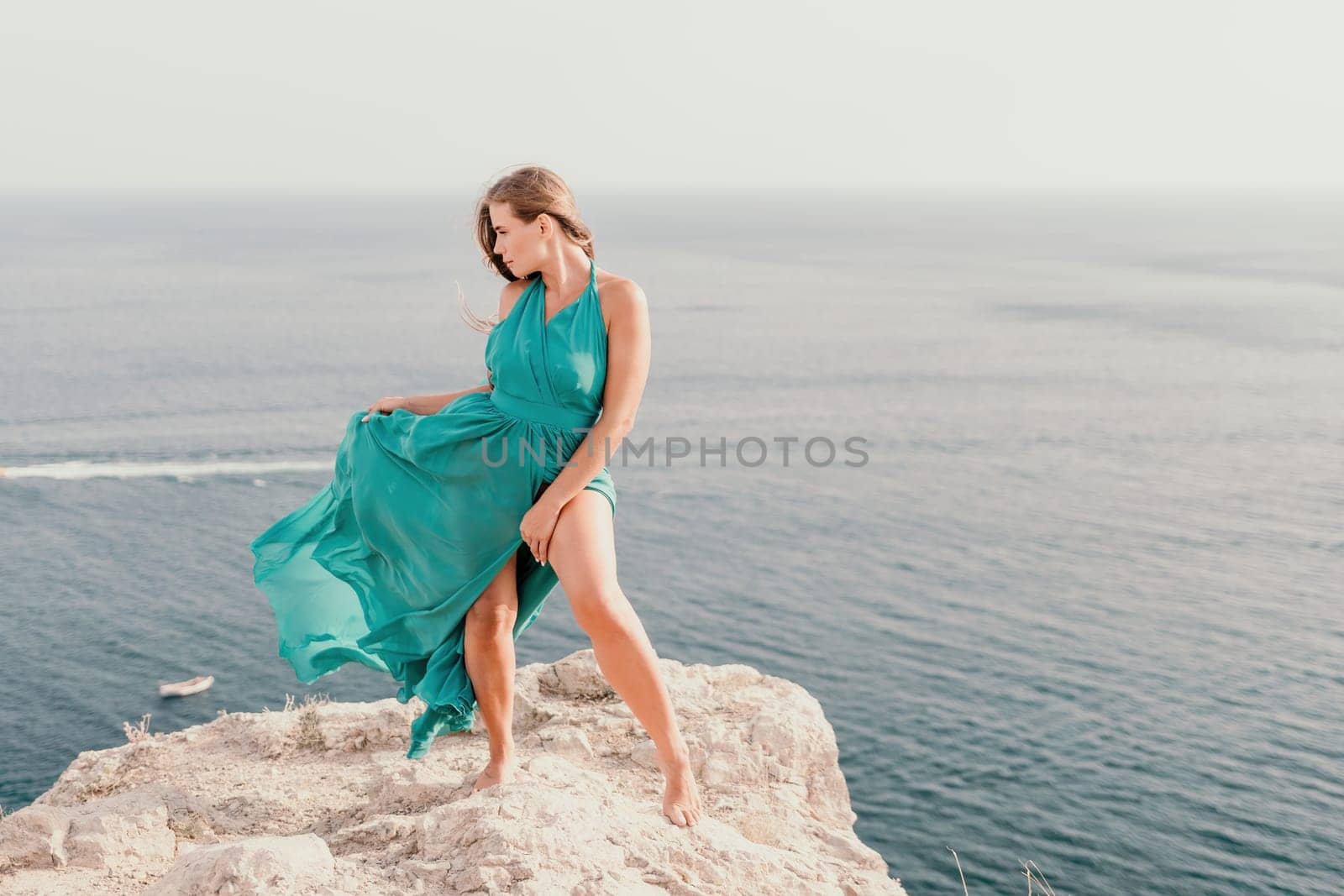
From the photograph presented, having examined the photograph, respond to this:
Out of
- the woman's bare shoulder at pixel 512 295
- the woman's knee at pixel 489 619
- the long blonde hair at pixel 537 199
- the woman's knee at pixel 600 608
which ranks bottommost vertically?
the woman's knee at pixel 489 619

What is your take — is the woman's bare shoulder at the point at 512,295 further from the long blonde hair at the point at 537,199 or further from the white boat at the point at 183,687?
the white boat at the point at 183,687

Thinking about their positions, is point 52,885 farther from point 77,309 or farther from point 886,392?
point 77,309

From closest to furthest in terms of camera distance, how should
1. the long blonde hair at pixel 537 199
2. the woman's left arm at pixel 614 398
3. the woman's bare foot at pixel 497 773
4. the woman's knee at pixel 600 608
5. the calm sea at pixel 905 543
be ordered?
the woman's knee at pixel 600 608 < the woman's left arm at pixel 614 398 < the long blonde hair at pixel 537 199 < the woman's bare foot at pixel 497 773 < the calm sea at pixel 905 543

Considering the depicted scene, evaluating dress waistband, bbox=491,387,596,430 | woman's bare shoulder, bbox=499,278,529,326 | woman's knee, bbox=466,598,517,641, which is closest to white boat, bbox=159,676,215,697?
woman's knee, bbox=466,598,517,641

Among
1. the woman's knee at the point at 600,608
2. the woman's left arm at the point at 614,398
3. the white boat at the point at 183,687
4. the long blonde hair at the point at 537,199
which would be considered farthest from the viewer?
the white boat at the point at 183,687

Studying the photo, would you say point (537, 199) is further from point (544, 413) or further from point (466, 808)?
point (466, 808)

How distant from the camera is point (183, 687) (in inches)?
925

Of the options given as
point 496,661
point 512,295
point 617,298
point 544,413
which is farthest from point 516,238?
point 496,661

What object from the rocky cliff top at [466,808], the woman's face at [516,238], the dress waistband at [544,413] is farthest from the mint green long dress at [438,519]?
the rocky cliff top at [466,808]

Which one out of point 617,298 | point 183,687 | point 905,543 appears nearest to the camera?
point 617,298

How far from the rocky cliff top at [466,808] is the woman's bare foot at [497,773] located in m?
0.08

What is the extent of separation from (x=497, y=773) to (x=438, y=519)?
3.40 ft

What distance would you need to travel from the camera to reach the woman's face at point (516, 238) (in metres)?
4.19

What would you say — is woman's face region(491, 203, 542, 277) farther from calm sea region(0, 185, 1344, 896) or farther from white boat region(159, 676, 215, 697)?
white boat region(159, 676, 215, 697)
